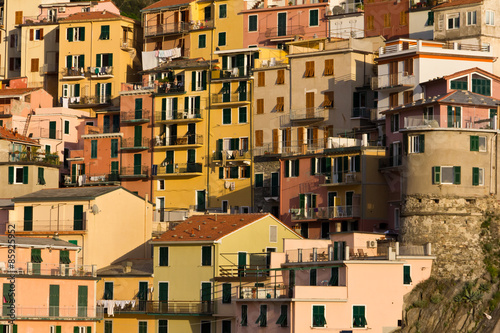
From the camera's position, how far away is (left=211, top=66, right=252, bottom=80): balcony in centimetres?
10031

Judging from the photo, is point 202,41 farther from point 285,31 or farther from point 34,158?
point 34,158

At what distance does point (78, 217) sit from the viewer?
86.3 meters

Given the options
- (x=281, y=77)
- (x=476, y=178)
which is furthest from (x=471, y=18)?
(x=476, y=178)

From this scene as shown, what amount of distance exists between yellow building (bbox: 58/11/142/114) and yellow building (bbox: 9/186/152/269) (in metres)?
23.8

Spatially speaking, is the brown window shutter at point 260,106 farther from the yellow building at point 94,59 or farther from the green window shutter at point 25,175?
the green window shutter at point 25,175

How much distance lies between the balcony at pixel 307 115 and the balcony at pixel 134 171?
1379 centimetres

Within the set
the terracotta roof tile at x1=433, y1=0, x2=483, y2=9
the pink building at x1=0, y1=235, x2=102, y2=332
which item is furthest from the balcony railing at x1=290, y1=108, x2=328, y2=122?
the pink building at x1=0, y1=235, x2=102, y2=332

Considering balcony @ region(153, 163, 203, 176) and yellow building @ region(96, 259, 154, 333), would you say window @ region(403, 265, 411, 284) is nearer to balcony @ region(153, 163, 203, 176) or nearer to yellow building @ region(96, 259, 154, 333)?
yellow building @ region(96, 259, 154, 333)

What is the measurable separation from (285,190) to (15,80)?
35.3m

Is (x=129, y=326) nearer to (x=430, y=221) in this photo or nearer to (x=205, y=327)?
(x=205, y=327)

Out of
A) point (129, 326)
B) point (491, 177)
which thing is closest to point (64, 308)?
point (129, 326)

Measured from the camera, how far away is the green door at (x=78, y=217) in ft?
282

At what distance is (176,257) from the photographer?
81750mm

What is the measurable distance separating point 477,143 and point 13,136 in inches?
1601
